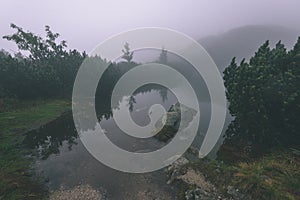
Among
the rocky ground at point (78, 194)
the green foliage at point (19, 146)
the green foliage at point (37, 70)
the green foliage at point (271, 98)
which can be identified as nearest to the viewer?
the rocky ground at point (78, 194)

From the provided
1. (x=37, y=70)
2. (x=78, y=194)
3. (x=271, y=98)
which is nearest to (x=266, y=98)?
(x=271, y=98)

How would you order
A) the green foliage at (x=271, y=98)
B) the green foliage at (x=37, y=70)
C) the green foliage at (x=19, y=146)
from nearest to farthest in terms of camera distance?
1. the green foliage at (x=19, y=146)
2. the green foliage at (x=271, y=98)
3. the green foliage at (x=37, y=70)

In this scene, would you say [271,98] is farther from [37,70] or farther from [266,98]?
[37,70]

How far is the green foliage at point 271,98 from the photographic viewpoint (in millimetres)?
17156

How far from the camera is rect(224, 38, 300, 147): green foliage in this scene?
17.2m

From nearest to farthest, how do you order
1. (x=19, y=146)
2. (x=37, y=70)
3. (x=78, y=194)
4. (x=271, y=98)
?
(x=78, y=194), (x=271, y=98), (x=19, y=146), (x=37, y=70)

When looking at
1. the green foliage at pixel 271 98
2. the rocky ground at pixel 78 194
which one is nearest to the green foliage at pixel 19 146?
the rocky ground at pixel 78 194

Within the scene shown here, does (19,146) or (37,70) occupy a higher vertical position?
(37,70)

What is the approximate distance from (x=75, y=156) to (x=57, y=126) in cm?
1064

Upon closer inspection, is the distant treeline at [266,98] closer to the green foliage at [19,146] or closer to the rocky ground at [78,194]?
the rocky ground at [78,194]

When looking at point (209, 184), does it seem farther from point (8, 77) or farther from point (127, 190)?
point (8, 77)

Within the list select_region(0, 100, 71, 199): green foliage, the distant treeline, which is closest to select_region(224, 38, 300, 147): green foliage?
the distant treeline

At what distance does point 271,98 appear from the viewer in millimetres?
17797

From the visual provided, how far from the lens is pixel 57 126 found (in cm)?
2703
